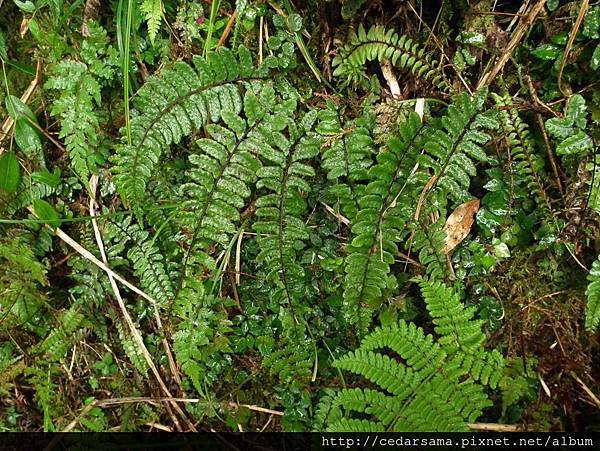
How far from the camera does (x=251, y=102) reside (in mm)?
2678

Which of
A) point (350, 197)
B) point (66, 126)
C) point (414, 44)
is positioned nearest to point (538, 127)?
point (414, 44)

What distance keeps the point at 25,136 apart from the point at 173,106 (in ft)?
2.97

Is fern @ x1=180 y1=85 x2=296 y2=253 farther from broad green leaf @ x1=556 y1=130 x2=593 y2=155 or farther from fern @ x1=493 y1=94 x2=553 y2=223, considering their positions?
broad green leaf @ x1=556 y1=130 x2=593 y2=155

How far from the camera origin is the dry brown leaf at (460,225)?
2.70 metres

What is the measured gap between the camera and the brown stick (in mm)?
2588

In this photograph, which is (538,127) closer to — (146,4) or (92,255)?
(146,4)

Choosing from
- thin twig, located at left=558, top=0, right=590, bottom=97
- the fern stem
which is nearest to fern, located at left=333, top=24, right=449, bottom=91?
thin twig, located at left=558, top=0, right=590, bottom=97

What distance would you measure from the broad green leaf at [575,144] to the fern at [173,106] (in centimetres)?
148

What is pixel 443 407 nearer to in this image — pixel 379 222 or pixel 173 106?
pixel 379 222

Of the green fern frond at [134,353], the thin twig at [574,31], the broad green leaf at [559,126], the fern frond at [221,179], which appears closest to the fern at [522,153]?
the broad green leaf at [559,126]

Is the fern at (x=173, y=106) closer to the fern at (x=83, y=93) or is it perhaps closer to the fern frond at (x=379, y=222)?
the fern at (x=83, y=93)

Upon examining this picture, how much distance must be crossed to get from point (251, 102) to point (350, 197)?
689 mm

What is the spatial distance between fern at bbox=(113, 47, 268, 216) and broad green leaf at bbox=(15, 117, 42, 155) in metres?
0.58

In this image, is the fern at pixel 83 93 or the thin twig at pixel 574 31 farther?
the fern at pixel 83 93
